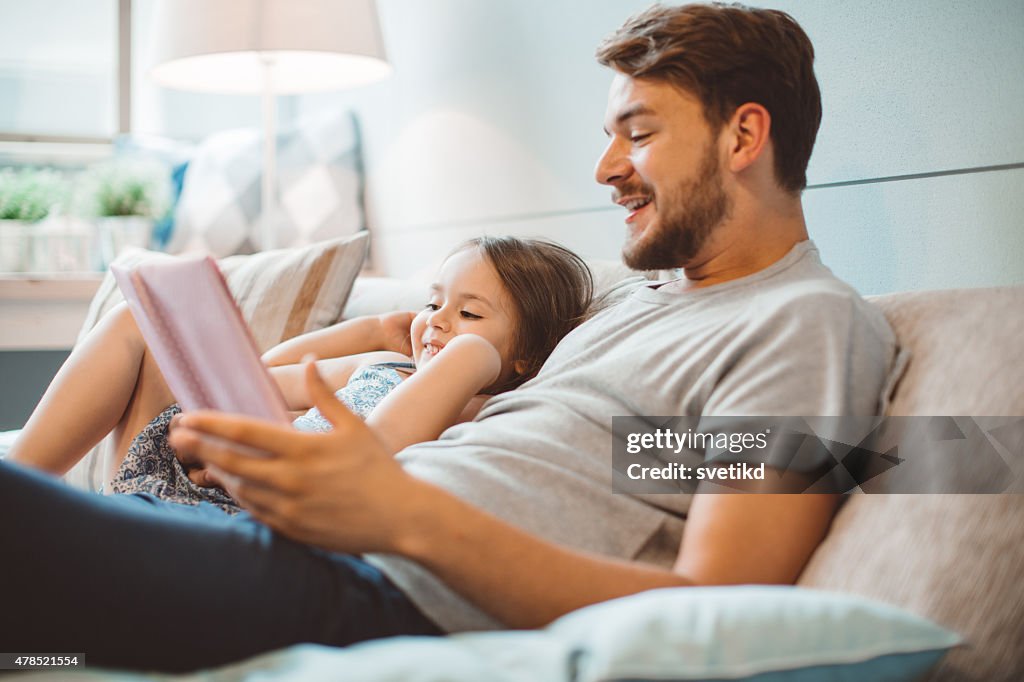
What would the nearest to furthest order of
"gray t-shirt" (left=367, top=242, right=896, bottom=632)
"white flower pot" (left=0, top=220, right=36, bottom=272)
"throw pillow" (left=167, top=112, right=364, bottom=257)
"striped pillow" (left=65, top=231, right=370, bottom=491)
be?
1. "gray t-shirt" (left=367, top=242, right=896, bottom=632)
2. "striped pillow" (left=65, top=231, right=370, bottom=491)
3. "white flower pot" (left=0, top=220, right=36, bottom=272)
4. "throw pillow" (left=167, top=112, right=364, bottom=257)

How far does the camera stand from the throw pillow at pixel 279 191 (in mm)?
2811

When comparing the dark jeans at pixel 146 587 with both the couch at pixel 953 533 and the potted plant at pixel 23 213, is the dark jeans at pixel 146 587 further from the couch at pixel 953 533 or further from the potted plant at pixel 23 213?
the potted plant at pixel 23 213

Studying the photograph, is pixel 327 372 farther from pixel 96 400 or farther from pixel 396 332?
pixel 96 400

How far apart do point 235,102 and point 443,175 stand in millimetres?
1309

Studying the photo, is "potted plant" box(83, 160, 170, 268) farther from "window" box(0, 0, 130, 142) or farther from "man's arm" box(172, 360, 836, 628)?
"man's arm" box(172, 360, 836, 628)

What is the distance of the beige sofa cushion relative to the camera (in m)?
0.72

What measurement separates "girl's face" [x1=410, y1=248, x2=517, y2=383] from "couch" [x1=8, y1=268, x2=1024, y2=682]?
0.61 meters

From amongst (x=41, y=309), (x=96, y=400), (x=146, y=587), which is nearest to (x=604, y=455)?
(x=146, y=587)

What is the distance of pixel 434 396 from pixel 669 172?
38cm

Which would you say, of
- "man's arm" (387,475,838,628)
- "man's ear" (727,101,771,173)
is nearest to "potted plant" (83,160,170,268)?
"man's ear" (727,101,771,173)

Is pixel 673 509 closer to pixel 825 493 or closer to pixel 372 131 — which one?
pixel 825 493

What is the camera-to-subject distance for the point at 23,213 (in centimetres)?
275

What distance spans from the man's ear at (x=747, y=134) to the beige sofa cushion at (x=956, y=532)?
0.90 ft

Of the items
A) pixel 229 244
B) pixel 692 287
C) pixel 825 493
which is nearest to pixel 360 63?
pixel 229 244
